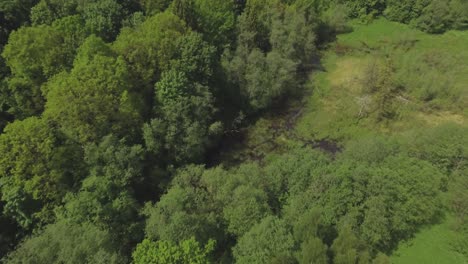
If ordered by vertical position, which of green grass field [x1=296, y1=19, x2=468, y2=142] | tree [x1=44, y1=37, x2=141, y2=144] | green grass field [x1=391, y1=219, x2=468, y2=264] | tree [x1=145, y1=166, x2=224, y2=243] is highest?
tree [x1=44, y1=37, x2=141, y2=144]

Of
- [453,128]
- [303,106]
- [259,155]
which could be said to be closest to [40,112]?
[259,155]

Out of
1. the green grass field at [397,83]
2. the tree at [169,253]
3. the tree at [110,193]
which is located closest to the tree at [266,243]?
the tree at [169,253]

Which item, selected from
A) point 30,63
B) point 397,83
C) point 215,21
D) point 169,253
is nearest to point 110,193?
point 169,253

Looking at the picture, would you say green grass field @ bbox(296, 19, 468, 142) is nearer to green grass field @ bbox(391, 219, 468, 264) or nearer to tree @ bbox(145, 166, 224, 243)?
green grass field @ bbox(391, 219, 468, 264)

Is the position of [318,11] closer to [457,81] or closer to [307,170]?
[457,81]

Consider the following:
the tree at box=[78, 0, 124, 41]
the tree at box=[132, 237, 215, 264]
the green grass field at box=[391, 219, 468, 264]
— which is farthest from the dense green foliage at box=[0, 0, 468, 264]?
the green grass field at box=[391, 219, 468, 264]
